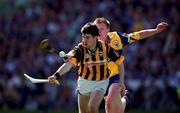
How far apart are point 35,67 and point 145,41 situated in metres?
2.62

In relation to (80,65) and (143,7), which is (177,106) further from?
(80,65)

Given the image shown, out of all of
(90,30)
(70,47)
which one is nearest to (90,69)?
(90,30)

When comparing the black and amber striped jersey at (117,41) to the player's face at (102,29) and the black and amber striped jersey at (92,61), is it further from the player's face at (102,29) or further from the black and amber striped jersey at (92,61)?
the black and amber striped jersey at (92,61)

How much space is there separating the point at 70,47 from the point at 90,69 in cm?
667

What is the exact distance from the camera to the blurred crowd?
1550 centimetres

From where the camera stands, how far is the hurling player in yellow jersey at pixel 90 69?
30.4 feet

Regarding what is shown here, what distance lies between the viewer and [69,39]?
16.2 meters

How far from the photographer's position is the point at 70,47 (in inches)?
631

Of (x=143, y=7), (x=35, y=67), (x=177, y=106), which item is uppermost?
(x=143, y=7)

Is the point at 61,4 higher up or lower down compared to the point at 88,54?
higher up

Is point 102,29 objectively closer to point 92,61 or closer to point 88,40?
point 92,61

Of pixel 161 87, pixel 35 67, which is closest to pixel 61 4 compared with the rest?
pixel 35 67

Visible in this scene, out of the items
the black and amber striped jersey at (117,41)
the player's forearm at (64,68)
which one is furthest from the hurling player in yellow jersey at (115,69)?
the player's forearm at (64,68)

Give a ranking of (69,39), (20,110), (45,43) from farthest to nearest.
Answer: (69,39) → (20,110) → (45,43)
